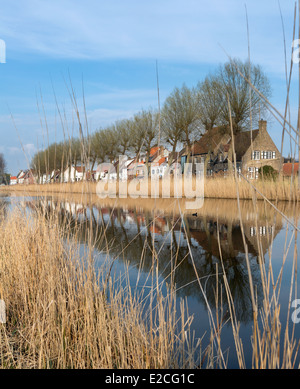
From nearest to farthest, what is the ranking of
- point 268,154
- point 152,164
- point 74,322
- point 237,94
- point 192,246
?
1. point 74,322
2. point 192,246
3. point 237,94
4. point 268,154
5. point 152,164

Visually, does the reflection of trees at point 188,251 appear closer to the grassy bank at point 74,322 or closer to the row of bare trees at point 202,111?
the grassy bank at point 74,322

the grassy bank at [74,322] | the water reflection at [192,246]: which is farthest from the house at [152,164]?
the grassy bank at [74,322]

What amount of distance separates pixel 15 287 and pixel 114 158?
38.5 meters

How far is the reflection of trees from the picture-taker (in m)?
3.33

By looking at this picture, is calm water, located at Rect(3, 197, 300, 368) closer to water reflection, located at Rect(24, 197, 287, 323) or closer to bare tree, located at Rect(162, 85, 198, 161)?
water reflection, located at Rect(24, 197, 287, 323)

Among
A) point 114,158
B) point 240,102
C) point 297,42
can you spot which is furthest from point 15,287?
point 114,158

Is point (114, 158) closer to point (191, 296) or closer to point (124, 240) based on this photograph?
point (124, 240)

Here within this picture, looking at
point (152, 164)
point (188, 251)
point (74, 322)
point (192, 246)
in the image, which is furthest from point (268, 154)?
point (74, 322)

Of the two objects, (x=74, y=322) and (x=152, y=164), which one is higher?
(x=152, y=164)

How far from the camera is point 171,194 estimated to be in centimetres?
1800

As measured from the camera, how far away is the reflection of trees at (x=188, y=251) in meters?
A: 3.33

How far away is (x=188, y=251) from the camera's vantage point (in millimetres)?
6066

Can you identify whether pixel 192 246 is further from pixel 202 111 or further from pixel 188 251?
pixel 202 111
